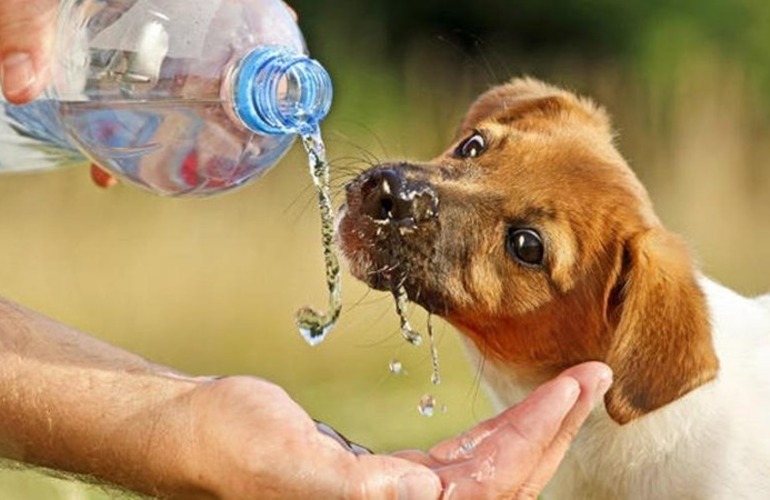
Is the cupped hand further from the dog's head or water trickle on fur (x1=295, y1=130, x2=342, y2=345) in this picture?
the dog's head

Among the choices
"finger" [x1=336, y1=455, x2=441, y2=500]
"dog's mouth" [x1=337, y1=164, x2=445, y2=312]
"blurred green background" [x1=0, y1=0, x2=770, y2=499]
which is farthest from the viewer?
"blurred green background" [x1=0, y1=0, x2=770, y2=499]

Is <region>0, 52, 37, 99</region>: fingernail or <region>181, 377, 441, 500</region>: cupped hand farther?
<region>0, 52, 37, 99</region>: fingernail

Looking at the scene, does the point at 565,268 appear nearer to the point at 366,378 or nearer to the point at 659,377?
the point at 659,377

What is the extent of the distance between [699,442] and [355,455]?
0.93 m

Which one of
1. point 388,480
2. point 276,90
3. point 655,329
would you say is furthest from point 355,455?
point 655,329

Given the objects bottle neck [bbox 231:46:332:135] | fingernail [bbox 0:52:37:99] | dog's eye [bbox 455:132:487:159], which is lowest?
dog's eye [bbox 455:132:487:159]

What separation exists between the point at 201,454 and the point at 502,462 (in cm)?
52

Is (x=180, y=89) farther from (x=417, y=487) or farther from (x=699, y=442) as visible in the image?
(x=699, y=442)

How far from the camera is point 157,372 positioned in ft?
12.7

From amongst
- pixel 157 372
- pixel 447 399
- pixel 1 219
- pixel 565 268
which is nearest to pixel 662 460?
pixel 565 268

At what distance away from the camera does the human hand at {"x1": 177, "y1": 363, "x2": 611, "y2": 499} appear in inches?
140

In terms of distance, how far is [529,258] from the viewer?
4.31 metres

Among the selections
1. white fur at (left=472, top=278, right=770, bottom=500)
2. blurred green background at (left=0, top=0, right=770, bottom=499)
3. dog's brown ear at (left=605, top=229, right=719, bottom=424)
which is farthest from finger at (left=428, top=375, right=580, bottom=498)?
blurred green background at (left=0, top=0, right=770, bottom=499)

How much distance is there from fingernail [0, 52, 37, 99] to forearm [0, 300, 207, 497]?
514 mm
